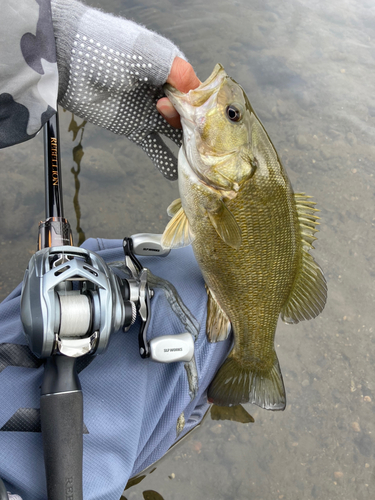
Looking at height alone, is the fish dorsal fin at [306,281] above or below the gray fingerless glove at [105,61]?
below

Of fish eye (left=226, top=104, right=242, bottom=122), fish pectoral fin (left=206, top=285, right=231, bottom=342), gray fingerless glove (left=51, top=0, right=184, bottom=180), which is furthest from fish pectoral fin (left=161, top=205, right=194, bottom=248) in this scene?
gray fingerless glove (left=51, top=0, right=184, bottom=180)

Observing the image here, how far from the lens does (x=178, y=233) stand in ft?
4.74

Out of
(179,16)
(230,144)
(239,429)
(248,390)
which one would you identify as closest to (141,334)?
(248,390)

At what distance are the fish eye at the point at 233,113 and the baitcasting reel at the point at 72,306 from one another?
0.66 metres

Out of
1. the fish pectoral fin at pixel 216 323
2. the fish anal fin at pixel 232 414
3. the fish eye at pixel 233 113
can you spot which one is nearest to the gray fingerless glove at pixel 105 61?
the fish eye at pixel 233 113

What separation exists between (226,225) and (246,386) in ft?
2.17

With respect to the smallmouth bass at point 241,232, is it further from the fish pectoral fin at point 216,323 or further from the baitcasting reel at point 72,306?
the baitcasting reel at point 72,306

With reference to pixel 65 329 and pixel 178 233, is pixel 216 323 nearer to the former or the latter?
pixel 178 233

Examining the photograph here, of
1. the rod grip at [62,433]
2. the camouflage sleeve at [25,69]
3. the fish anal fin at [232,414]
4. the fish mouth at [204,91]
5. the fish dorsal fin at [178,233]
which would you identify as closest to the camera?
the rod grip at [62,433]

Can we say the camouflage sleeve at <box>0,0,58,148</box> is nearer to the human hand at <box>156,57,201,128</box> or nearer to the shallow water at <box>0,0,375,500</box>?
the human hand at <box>156,57,201,128</box>

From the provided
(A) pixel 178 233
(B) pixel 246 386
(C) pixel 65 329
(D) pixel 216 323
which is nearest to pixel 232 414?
(B) pixel 246 386

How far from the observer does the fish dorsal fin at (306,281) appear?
1.46m

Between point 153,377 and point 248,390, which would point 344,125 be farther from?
point 153,377

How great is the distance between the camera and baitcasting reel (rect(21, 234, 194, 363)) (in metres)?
1.00
